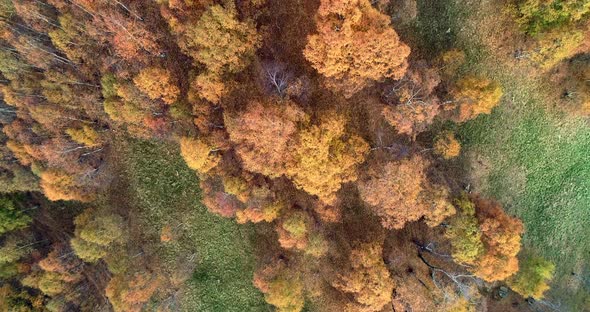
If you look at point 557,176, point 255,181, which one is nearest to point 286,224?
point 255,181

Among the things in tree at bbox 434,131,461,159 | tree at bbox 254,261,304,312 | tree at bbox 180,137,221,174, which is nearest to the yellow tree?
tree at bbox 180,137,221,174

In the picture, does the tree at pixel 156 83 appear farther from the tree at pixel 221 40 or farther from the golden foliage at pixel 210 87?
the tree at pixel 221 40

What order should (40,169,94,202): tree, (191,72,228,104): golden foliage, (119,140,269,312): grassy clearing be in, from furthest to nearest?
(119,140,269,312): grassy clearing < (40,169,94,202): tree < (191,72,228,104): golden foliage

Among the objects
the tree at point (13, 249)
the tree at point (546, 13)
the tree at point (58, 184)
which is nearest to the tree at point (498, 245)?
the tree at point (546, 13)

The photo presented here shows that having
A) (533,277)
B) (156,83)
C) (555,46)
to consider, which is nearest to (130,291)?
(156,83)

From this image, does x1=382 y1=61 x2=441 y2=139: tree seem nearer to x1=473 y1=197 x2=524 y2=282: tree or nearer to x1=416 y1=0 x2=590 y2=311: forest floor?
x1=416 y1=0 x2=590 y2=311: forest floor

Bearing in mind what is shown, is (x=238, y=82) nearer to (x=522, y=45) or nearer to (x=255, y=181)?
(x=255, y=181)

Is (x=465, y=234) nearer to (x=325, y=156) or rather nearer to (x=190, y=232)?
(x=325, y=156)
